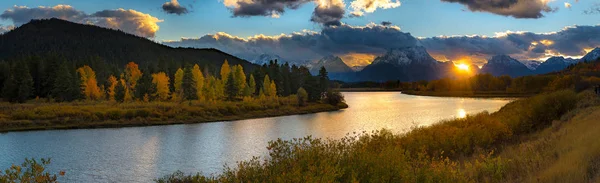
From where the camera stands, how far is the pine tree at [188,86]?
97250 mm

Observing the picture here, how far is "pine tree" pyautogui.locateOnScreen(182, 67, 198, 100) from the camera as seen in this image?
319ft

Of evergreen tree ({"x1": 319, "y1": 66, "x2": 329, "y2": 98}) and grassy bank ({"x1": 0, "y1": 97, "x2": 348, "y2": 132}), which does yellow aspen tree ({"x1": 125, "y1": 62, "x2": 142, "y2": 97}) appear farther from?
evergreen tree ({"x1": 319, "y1": 66, "x2": 329, "y2": 98})

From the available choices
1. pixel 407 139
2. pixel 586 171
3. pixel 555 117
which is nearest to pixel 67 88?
pixel 407 139

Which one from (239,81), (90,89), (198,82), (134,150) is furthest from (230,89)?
(134,150)

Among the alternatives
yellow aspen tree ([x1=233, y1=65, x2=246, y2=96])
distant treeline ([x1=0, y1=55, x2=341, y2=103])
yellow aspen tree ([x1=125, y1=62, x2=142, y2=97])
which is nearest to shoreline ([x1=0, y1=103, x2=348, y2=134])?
distant treeline ([x1=0, y1=55, x2=341, y2=103])

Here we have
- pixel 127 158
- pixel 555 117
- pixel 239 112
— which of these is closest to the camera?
pixel 127 158

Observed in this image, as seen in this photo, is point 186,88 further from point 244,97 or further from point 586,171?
point 586,171

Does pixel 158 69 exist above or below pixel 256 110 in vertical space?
above

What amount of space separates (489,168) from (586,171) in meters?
3.86

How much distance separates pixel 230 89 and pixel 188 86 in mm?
10139

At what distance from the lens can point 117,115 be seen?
69688 mm

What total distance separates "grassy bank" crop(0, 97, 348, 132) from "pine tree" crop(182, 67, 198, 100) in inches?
260

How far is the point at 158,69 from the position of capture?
126375mm

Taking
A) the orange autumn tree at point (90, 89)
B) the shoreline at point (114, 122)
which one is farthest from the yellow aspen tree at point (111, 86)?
the shoreline at point (114, 122)
